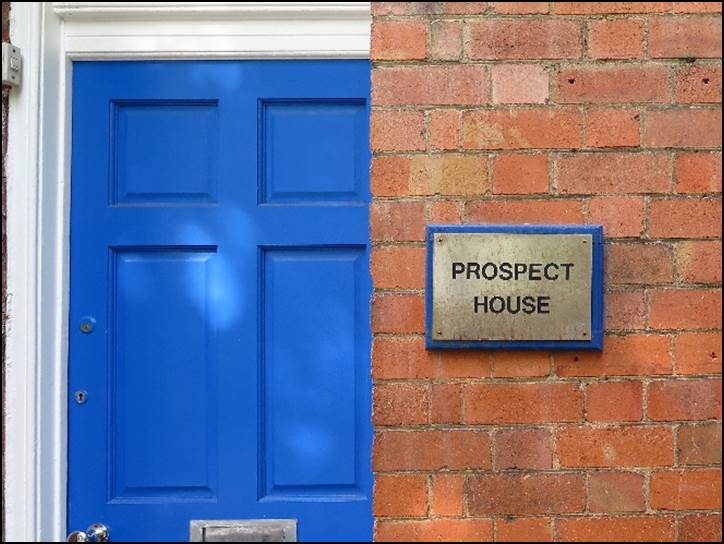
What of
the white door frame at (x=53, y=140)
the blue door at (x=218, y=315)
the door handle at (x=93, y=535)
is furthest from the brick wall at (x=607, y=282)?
the door handle at (x=93, y=535)

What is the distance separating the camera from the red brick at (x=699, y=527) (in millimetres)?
1812

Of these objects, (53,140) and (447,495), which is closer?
(447,495)

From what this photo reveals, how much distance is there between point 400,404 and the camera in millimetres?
1815

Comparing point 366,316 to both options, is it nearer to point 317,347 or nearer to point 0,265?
point 317,347

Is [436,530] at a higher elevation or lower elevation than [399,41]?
lower

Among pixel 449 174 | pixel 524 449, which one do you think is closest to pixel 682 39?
pixel 449 174

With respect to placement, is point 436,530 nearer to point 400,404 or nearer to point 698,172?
point 400,404

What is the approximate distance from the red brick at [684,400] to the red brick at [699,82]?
28.9 inches

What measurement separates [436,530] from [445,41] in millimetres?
1276

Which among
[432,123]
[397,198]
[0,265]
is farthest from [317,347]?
[0,265]

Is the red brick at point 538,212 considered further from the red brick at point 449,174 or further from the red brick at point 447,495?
the red brick at point 447,495

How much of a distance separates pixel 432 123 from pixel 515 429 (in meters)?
0.82

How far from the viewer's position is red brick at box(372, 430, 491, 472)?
1814mm

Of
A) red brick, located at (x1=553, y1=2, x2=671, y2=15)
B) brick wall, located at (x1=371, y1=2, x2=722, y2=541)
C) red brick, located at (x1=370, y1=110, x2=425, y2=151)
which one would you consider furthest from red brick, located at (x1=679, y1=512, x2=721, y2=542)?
red brick, located at (x1=553, y1=2, x2=671, y2=15)
